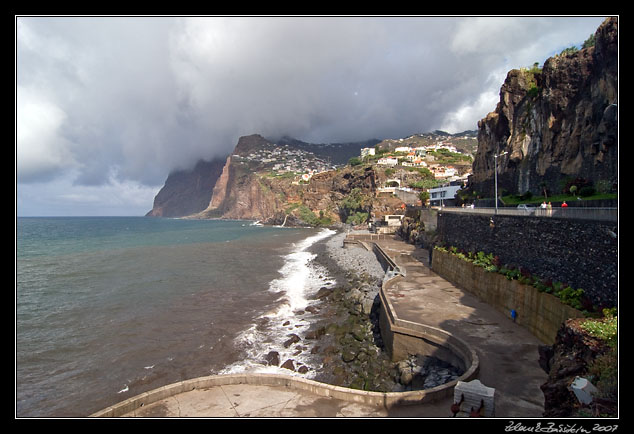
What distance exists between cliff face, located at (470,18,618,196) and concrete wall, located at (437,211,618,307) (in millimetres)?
7616

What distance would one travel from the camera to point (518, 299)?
13578mm

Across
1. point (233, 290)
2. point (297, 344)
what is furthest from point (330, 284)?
point (297, 344)

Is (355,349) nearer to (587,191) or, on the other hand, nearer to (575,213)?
(575,213)

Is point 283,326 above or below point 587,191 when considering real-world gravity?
below

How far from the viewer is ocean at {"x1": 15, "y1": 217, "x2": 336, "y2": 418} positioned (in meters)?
13.2

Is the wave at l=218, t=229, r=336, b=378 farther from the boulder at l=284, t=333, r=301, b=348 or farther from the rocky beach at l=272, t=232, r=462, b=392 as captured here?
the rocky beach at l=272, t=232, r=462, b=392

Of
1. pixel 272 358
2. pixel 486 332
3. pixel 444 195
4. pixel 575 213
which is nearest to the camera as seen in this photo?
pixel 575 213

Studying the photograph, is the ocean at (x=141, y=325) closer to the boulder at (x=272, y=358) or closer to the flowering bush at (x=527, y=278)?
the boulder at (x=272, y=358)

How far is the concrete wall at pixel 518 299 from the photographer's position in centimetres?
1109

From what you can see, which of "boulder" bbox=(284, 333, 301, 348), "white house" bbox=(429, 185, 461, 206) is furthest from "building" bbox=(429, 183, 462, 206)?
"boulder" bbox=(284, 333, 301, 348)

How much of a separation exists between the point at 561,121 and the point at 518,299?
18711 mm

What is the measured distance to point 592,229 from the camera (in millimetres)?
10312

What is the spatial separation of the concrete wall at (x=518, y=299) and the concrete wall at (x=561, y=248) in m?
0.86

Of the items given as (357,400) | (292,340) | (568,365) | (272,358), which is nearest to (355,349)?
(292,340)
